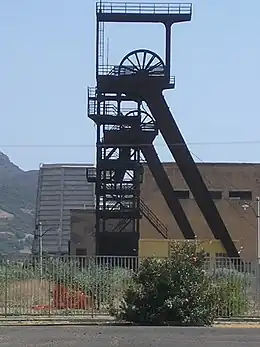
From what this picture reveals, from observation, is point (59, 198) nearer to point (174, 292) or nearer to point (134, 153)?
point (134, 153)

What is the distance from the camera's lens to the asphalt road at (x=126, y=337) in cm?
2092

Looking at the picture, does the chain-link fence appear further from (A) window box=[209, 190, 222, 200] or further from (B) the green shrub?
(A) window box=[209, 190, 222, 200]

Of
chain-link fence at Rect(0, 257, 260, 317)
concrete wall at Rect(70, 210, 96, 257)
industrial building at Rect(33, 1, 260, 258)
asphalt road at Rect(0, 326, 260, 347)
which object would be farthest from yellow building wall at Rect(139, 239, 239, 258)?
asphalt road at Rect(0, 326, 260, 347)

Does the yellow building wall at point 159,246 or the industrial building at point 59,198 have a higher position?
the industrial building at point 59,198

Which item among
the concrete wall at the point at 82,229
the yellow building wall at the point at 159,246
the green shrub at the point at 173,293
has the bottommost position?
the green shrub at the point at 173,293

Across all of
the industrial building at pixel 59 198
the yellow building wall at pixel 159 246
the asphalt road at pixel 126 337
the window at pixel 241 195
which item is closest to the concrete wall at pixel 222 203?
the window at pixel 241 195

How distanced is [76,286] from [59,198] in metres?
60.1

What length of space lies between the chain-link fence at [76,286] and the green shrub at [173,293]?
1.54 metres

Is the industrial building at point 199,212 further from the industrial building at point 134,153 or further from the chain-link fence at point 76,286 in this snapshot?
the chain-link fence at point 76,286

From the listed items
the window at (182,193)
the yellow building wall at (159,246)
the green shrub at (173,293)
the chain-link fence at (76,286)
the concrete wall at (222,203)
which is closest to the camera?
the green shrub at (173,293)

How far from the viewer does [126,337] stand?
22.7 metres

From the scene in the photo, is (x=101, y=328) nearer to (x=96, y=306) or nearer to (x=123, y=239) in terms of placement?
(x=96, y=306)

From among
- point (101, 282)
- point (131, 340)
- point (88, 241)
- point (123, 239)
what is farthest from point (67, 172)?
point (131, 340)

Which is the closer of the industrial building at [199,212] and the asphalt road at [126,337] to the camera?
the asphalt road at [126,337]
